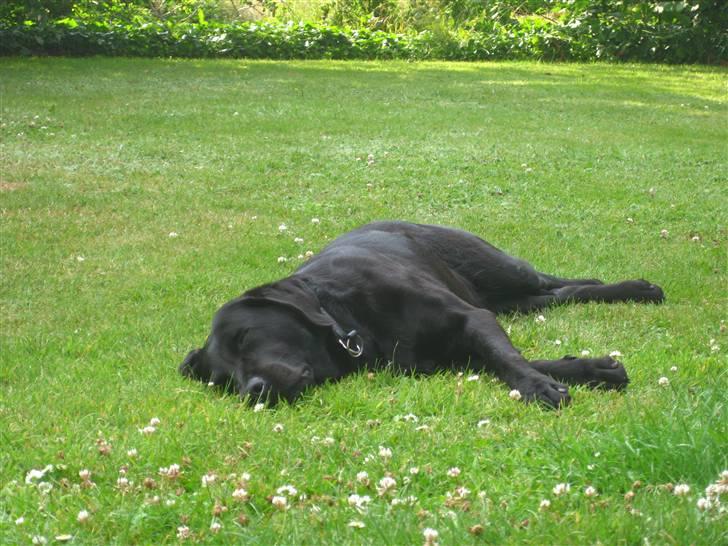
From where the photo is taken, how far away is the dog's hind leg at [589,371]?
14.0 ft

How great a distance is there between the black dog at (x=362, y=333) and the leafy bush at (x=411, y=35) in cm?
1732

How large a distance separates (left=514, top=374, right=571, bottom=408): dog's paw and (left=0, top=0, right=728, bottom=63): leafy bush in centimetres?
1802

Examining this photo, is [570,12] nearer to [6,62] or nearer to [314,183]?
[6,62]

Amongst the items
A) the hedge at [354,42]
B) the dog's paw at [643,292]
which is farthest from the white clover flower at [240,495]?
the hedge at [354,42]

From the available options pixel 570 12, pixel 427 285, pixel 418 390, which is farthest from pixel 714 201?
pixel 570 12

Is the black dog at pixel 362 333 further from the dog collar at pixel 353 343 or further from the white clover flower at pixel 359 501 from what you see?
the white clover flower at pixel 359 501

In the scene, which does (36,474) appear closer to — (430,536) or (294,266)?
(430,536)

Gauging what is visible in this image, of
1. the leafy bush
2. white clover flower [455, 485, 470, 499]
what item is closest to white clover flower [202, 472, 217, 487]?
white clover flower [455, 485, 470, 499]

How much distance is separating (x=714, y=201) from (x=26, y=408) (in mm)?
6792

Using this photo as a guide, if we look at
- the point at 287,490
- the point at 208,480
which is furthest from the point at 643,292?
the point at 208,480

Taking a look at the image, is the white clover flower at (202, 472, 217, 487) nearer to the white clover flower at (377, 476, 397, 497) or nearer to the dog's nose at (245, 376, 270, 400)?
the white clover flower at (377, 476, 397, 497)

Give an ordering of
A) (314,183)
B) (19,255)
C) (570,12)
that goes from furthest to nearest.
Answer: (570,12)
(314,183)
(19,255)

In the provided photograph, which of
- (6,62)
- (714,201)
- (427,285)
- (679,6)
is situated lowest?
(6,62)

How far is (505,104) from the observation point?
16.1 meters
